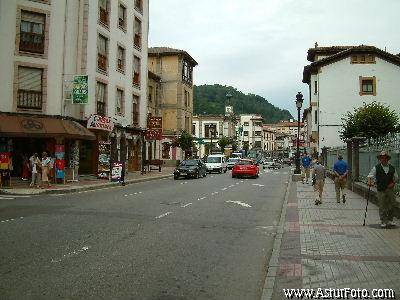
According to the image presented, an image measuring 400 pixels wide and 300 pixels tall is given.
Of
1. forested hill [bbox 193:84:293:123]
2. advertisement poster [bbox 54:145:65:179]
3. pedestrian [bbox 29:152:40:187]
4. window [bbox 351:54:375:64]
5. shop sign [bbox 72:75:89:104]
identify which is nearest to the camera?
pedestrian [bbox 29:152:40:187]

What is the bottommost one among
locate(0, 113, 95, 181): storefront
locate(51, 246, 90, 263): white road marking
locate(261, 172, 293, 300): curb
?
locate(261, 172, 293, 300): curb

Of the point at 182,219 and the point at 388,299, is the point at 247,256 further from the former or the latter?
the point at 182,219

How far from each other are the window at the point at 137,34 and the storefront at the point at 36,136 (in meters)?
12.7

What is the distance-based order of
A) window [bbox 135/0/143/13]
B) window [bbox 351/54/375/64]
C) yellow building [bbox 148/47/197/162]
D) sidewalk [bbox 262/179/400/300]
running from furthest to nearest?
yellow building [bbox 148/47/197/162] < window [bbox 351/54/375/64] < window [bbox 135/0/143/13] < sidewalk [bbox 262/179/400/300]

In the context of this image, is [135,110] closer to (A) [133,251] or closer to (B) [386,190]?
(B) [386,190]

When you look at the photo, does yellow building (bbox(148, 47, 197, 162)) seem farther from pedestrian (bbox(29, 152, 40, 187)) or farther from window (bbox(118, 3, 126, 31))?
pedestrian (bbox(29, 152, 40, 187))

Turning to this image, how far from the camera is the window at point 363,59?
50.1 m

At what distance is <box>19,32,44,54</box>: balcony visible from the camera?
2509 cm

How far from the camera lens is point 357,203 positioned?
55.0ft

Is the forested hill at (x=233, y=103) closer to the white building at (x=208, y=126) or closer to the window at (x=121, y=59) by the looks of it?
the white building at (x=208, y=126)

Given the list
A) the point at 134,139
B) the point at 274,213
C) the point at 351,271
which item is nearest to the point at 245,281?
the point at 351,271

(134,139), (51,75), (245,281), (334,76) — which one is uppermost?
(334,76)

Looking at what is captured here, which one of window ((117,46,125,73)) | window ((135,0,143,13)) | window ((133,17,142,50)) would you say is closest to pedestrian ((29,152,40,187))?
window ((117,46,125,73))

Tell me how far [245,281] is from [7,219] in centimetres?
782
